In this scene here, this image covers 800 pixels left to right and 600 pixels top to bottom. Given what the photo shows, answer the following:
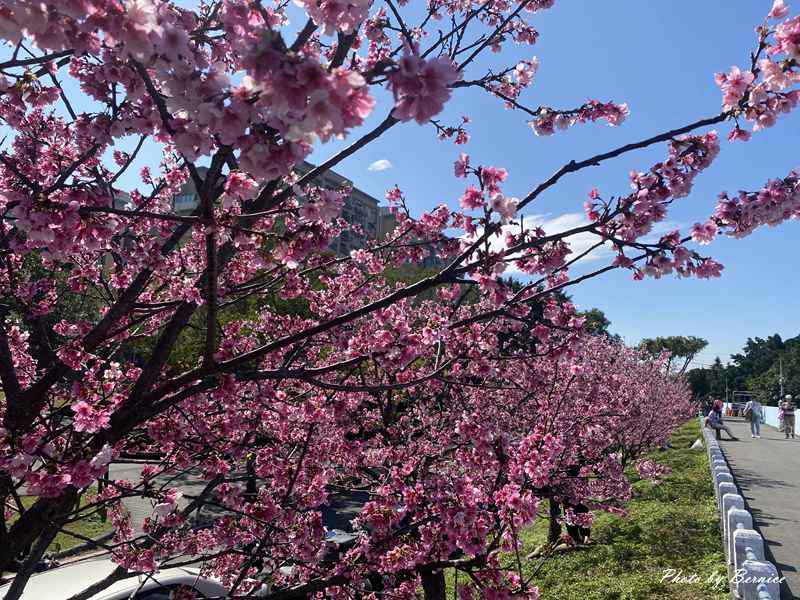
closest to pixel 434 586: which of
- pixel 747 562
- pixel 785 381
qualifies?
pixel 747 562

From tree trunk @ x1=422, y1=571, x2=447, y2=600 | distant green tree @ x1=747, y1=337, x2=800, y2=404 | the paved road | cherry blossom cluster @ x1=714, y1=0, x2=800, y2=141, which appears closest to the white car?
tree trunk @ x1=422, y1=571, x2=447, y2=600

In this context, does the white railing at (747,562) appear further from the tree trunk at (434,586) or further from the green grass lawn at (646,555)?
the tree trunk at (434,586)

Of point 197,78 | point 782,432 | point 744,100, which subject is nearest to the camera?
point 197,78

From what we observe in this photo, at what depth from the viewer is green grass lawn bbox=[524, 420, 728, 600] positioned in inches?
279

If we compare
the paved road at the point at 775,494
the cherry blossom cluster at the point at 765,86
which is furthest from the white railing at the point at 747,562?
the cherry blossom cluster at the point at 765,86

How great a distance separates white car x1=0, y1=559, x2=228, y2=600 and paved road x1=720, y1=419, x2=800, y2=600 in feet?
24.2

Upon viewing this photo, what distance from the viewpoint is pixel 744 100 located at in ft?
9.16

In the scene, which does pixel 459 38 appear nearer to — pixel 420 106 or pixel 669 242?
pixel 669 242

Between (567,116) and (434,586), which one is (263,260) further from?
(434,586)

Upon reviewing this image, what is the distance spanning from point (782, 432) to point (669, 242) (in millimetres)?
36610

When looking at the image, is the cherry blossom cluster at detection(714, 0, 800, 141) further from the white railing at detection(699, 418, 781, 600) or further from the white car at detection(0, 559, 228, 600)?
the white car at detection(0, 559, 228, 600)

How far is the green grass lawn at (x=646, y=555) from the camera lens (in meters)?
7.09

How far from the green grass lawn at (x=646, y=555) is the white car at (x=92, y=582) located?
5130 millimetres

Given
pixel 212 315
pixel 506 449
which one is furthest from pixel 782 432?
pixel 212 315
